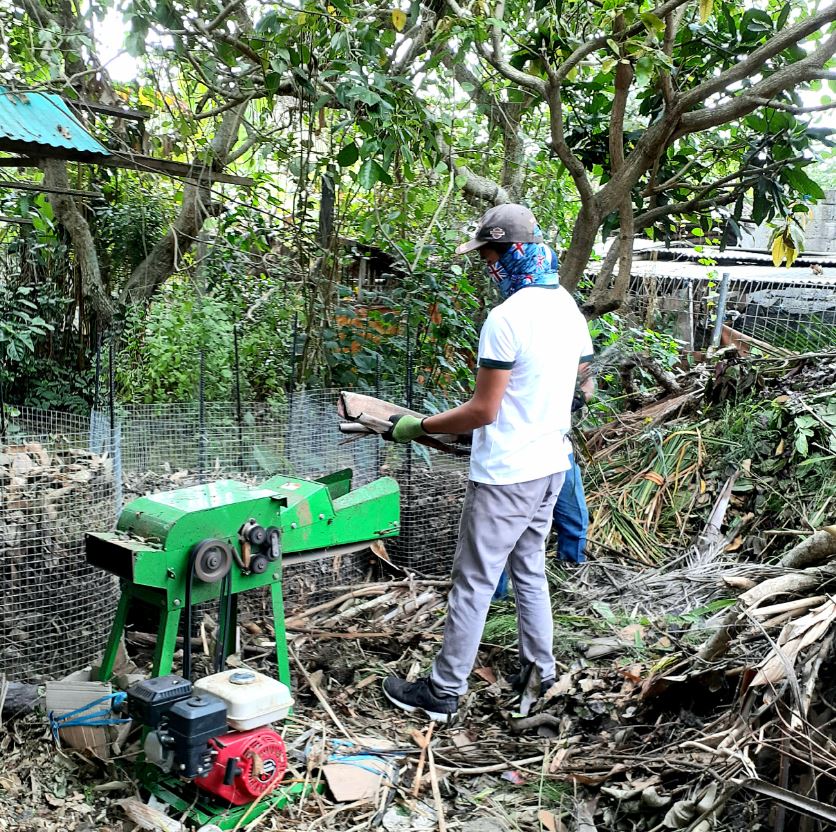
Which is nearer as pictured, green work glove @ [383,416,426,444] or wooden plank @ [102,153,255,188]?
green work glove @ [383,416,426,444]

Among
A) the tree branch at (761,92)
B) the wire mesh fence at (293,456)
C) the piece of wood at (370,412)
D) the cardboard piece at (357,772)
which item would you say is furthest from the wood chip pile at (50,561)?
the tree branch at (761,92)

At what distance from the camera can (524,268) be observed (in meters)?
3.46

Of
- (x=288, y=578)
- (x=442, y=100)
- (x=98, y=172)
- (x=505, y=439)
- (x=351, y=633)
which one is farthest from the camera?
(x=98, y=172)

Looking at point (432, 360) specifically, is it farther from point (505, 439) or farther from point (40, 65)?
point (40, 65)

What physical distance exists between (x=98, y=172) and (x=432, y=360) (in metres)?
4.56

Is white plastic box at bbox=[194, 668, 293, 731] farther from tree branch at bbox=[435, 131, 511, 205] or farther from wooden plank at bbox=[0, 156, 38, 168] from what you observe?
wooden plank at bbox=[0, 156, 38, 168]

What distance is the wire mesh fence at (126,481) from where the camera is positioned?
3.62 m

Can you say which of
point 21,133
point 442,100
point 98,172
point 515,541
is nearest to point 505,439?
point 515,541

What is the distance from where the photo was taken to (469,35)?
444cm

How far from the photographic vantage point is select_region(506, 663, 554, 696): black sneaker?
3740 millimetres

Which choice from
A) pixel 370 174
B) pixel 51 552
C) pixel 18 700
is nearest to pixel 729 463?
pixel 370 174

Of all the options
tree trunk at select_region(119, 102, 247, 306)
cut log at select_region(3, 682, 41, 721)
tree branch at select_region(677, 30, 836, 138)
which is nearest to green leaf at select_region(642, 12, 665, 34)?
tree branch at select_region(677, 30, 836, 138)

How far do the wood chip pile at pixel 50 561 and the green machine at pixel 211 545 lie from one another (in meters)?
0.47

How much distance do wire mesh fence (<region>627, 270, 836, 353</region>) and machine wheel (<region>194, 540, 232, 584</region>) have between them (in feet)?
19.7
